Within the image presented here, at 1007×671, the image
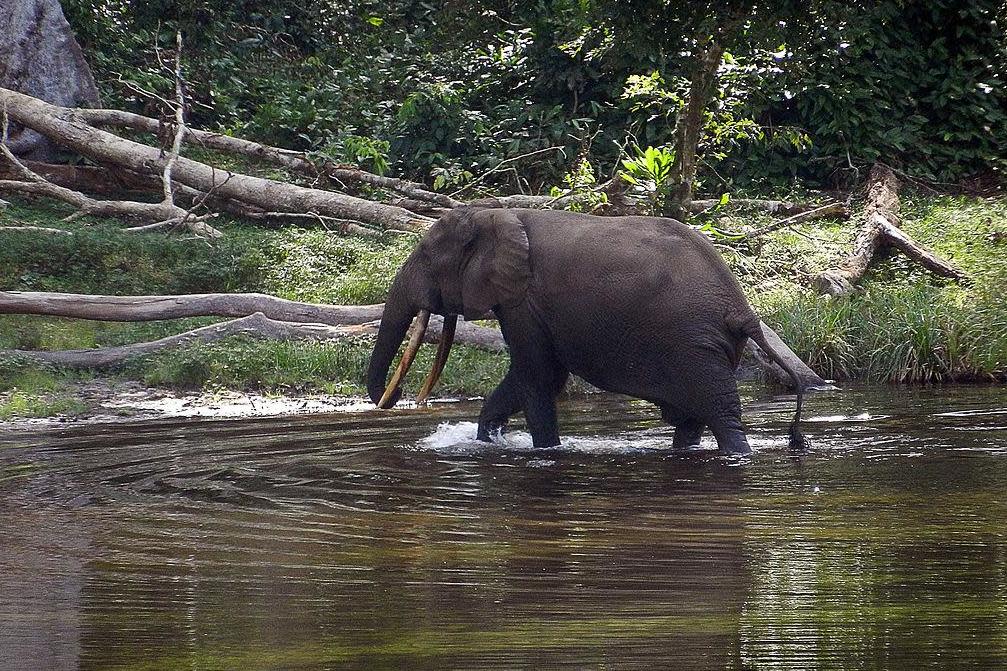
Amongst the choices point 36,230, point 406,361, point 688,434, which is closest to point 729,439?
point 688,434

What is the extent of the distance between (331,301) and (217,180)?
326cm

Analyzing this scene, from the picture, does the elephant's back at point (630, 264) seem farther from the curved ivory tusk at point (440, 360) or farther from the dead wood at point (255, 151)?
the dead wood at point (255, 151)

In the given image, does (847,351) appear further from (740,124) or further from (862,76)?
(862,76)

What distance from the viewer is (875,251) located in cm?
1631

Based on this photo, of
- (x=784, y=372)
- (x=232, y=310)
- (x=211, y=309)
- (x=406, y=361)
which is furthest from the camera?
(x=784, y=372)

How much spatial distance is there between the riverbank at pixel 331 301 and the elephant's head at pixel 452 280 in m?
2.41

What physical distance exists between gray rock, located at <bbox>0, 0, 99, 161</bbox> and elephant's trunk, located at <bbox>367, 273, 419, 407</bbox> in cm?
992

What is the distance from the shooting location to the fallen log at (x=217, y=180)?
53.5 ft

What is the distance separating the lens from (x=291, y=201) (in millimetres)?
16516

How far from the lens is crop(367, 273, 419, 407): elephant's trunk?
9.60 meters

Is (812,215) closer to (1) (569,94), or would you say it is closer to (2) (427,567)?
(1) (569,94)

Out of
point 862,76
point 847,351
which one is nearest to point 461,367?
point 847,351

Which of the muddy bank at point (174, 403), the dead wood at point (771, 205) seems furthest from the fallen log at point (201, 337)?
the dead wood at point (771, 205)

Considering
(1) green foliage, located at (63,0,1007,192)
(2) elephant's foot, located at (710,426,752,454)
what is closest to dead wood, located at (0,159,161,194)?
(1) green foliage, located at (63,0,1007,192)
